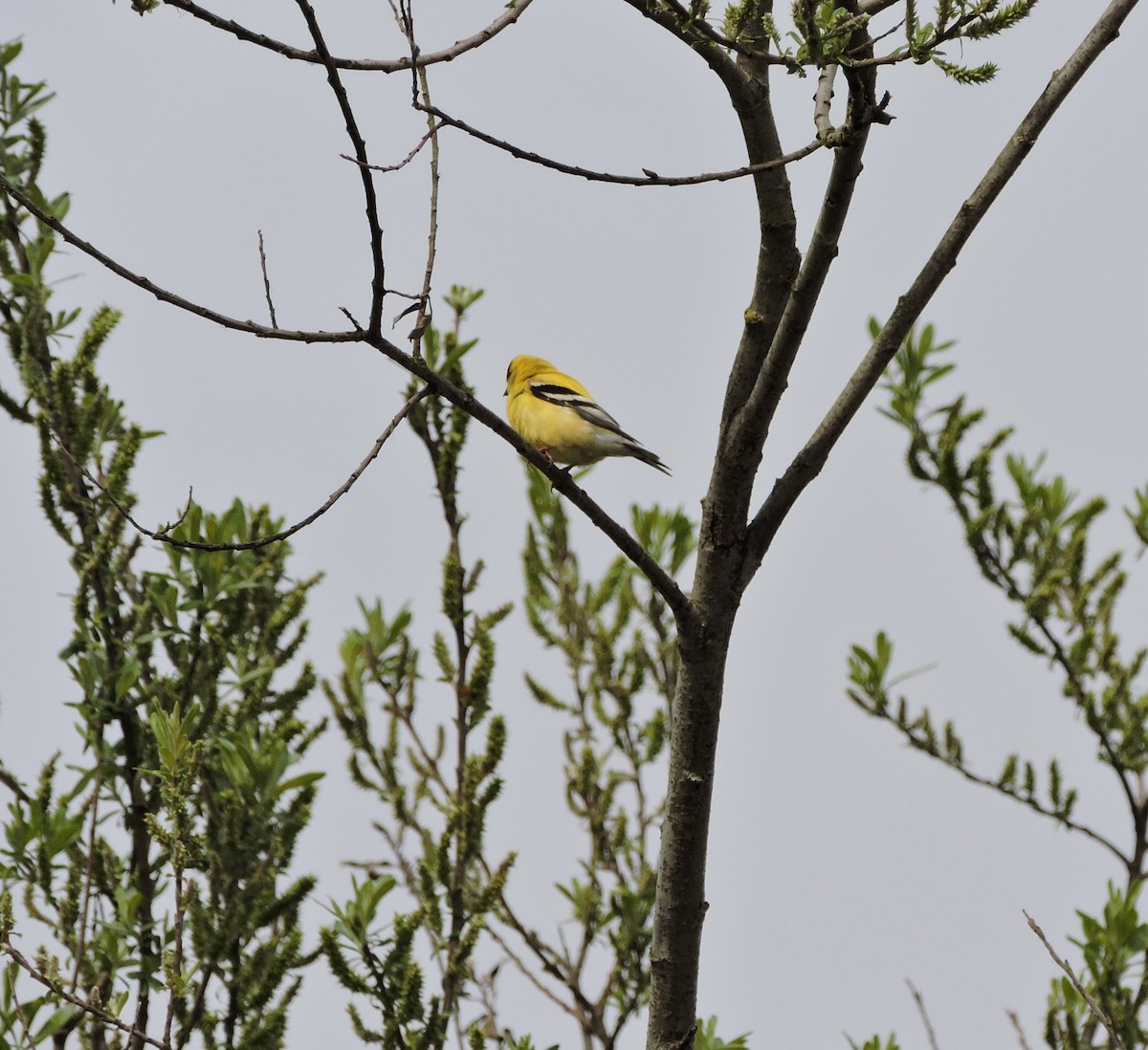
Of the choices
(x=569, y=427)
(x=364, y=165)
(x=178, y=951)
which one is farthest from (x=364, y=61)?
(x=569, y=427)

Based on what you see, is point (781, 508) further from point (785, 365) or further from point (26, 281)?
point (26, 281)

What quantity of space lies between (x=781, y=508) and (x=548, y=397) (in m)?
3.94

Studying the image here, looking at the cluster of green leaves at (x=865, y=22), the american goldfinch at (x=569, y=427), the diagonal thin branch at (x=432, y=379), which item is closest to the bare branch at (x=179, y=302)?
the diagonal thin branch at (x=432, y=379)

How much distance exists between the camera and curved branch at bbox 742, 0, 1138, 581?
265cm

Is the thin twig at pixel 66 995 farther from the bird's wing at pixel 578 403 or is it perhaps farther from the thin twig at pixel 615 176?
the bird's wing at pixel 578 403

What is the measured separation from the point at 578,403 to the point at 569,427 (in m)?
0.26

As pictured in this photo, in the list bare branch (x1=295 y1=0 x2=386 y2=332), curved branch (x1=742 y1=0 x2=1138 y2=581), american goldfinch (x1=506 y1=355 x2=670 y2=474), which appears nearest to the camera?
bare branch (x1=295 y1=0 x2=386 y2=332)

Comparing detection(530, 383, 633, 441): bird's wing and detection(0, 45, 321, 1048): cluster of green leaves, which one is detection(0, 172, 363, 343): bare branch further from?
detection(530, 383, 633, 441): bird's wing

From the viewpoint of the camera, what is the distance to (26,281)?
439 cm

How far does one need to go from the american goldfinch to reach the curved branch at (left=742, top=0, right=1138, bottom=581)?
3.06 m

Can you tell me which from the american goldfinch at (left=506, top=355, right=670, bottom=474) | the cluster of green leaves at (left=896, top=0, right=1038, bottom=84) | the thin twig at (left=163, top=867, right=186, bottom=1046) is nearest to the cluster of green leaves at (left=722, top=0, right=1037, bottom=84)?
the cluster of green leaves at (left=896, top=0, right=1038, bottom=84)

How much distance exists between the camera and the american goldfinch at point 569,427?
6242 mm

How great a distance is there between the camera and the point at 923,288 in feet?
9.11

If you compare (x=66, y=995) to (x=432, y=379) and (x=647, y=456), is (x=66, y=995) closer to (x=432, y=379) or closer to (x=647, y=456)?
(x=432, y=379)
